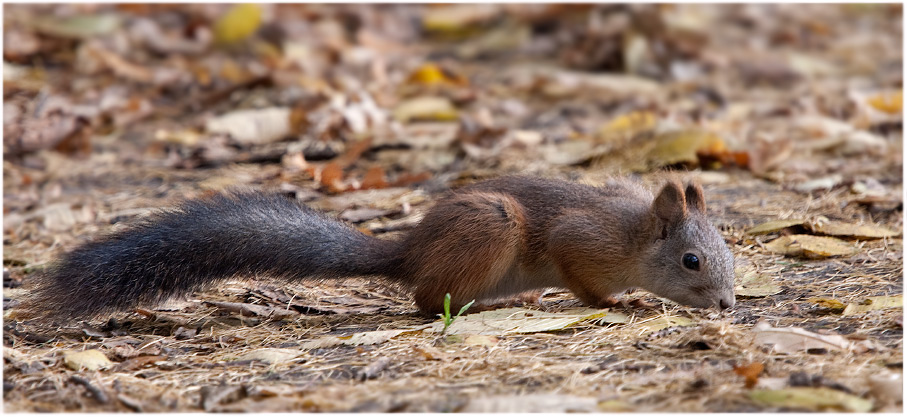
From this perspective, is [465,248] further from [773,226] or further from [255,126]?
[255,126]

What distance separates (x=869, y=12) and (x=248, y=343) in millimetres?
9144

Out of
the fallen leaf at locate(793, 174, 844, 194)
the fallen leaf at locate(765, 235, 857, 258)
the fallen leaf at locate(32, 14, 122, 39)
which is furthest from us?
the fallen leaf at locate(32, 14, 122, 39)

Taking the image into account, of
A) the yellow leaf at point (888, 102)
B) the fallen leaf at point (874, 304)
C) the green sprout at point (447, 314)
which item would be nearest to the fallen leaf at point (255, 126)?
the green sprout at point (447, 314)

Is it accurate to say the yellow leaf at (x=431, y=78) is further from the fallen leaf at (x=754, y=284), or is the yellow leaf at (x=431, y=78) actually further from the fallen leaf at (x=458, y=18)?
the fallen leaf at (x=754, y=284)

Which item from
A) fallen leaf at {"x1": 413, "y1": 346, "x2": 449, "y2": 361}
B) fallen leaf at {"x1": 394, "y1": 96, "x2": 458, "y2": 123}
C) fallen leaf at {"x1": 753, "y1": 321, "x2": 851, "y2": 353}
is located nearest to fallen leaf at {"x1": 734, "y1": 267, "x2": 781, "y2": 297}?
fallen leaf at {"x1": 753, "y1": 321, "x2": 851, "y2": 353}

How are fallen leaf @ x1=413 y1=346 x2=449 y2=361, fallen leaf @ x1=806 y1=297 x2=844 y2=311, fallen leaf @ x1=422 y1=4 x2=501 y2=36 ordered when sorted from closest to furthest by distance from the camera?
fallen leaf @ x1=413 y1=346 x2=449 y2=361
fallen leaf @ x1=806 y1=297 x2=844 y2=311
fallen leaf @ x1=422 y1=4 x2=501 y2=36

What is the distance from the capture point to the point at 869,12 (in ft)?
33.9

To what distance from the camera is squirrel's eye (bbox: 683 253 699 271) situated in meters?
3.21

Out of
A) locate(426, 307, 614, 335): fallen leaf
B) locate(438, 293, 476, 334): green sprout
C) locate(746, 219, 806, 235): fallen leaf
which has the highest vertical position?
locate(746, 219, 806, 235): fallen leaf

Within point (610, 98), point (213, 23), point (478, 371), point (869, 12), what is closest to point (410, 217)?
point (478, 371)

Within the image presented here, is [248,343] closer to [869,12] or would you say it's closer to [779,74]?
[779,74]

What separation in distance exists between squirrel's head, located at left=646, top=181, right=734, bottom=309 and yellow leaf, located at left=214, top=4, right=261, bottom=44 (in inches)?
239

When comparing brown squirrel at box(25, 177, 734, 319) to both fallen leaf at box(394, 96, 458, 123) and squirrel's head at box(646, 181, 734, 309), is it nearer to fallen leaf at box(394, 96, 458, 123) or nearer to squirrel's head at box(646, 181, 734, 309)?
squirrel's head at box(646, 181, 734, 309)

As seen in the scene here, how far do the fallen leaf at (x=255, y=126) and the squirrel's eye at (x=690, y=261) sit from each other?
136 inches
